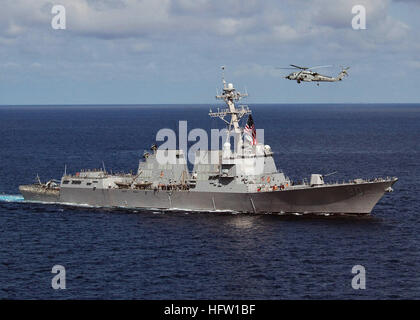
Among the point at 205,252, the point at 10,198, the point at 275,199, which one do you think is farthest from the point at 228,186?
the point at 10,198

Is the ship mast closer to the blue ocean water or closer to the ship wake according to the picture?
the blue ocean water

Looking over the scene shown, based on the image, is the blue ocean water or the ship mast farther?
the ship mast

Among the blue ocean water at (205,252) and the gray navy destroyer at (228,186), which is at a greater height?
the gray navy destroyer at (228,186)

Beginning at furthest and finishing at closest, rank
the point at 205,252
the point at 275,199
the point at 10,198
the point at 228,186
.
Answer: the point at 10,198 < the point at 228,186 < the point at 275,199 < the point at 205,252

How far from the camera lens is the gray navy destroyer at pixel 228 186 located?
170 feet

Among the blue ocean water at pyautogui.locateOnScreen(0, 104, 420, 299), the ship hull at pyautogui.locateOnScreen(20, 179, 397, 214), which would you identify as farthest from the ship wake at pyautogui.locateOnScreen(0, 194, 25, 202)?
the ship hull at pyautogui.locateOnScreen(20, 179, 397, 214)

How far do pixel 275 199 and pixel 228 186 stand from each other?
13.2 feet

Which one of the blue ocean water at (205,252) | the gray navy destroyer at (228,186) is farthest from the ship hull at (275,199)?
the blue ocean water at (205,252)

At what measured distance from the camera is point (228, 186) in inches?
2092

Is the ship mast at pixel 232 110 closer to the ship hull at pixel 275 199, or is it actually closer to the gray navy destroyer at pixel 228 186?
the gray navy destroyer at pixel 228 186

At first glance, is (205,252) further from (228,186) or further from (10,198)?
(10,198)

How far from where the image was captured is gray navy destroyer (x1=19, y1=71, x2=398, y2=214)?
5172 cm
